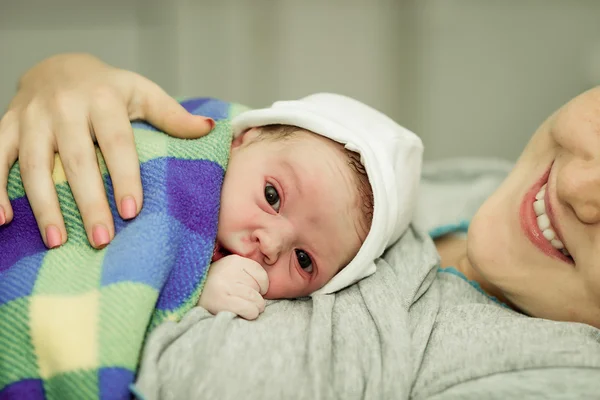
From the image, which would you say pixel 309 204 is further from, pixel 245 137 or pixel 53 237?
pixel 53 237

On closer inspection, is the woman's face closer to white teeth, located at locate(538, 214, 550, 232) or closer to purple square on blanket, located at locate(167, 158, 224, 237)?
white teeth, located at locate(538, 214, 550, 232)

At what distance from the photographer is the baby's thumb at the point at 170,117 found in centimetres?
98

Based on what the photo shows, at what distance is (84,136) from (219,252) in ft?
1.00

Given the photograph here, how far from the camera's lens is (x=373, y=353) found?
80cm

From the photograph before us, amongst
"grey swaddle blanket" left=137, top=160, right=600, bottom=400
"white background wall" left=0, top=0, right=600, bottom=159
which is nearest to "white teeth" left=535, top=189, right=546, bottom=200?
"grey swaddle blanket" left=137, top=160, right=600, bottom=400

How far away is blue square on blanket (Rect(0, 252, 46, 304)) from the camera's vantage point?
76 cm

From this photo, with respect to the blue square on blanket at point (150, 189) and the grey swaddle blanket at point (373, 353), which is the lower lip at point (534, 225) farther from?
the blue square on blanket at point (150, 189)

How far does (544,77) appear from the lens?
2.16 metres

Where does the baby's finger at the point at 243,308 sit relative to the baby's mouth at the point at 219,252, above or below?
above

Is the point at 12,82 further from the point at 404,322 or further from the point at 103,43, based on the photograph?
the point at 404,322

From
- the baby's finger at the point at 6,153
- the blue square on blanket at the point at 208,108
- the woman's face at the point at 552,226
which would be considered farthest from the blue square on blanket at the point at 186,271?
the woman's face at the point at 552,226

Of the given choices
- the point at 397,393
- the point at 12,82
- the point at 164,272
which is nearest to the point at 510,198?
the point at 397,393

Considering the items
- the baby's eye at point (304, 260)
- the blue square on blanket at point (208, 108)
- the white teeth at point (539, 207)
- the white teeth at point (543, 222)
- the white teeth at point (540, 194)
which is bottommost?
the baby's eye at point (304, 260)

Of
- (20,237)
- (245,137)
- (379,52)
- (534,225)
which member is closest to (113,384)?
(20,237)
